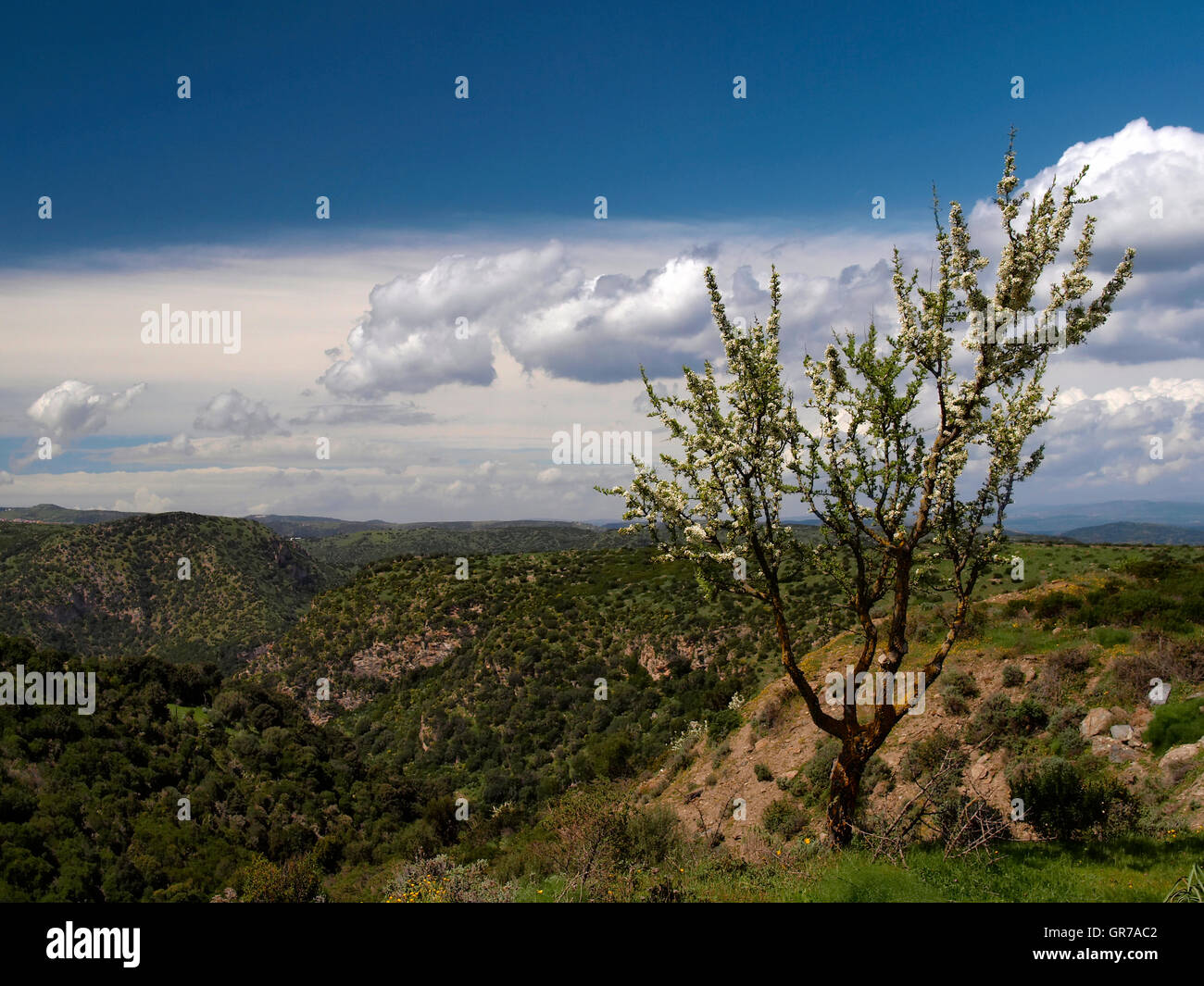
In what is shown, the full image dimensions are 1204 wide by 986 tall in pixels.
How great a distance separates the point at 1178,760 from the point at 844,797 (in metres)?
7.23

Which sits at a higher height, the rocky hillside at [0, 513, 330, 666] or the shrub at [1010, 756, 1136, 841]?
the shrub at [1010, 756, 1136, 841]

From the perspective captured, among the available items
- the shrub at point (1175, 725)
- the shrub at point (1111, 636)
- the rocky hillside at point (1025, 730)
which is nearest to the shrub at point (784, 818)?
the rocky hillside at point (1025, 730)

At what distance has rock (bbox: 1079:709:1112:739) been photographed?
49.0 ft

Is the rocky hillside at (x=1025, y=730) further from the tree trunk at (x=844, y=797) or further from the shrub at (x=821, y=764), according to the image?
the tree trunk at (x=844, y=797)

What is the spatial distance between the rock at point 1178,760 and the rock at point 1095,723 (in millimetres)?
1658

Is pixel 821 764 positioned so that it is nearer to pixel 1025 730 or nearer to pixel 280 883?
pixel 1025 730

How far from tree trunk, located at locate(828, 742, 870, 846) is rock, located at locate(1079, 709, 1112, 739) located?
24.9 ft

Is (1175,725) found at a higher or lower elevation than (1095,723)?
higher

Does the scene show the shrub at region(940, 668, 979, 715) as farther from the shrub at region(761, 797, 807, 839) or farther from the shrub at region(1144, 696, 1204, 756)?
the shrub at region(761, 797, 807, 839)

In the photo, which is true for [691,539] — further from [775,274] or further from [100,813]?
[100,813]

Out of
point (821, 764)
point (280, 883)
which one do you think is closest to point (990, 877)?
point (821, 764)

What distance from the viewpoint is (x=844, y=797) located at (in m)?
→ 11.4

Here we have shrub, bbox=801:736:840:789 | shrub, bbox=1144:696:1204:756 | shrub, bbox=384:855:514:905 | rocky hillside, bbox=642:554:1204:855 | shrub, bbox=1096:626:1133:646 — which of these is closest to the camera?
shrub, bbox=384:855:514:905

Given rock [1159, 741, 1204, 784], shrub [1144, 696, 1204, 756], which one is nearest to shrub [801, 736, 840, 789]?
Answer: shrub [1144, 696, 1204, 756]
